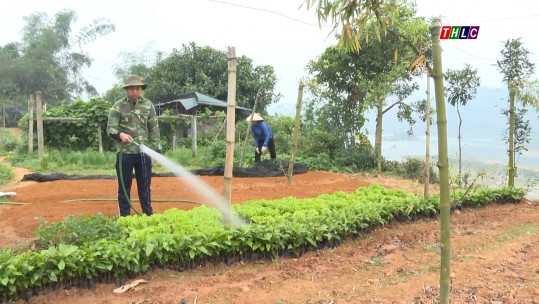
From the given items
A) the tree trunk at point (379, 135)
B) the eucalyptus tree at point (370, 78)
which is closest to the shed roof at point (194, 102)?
the eucalyptus tree at point (370, 78)

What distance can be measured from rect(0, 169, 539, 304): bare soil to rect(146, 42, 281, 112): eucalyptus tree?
19.2 m

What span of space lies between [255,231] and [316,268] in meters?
0.75

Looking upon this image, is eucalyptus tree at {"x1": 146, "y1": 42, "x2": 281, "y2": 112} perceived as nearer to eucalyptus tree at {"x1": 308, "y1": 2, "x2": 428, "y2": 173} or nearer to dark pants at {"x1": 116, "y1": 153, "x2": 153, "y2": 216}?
eucalyptus tree at {"x1": 308, "y1": 2, "x2": 428, "y2": 173}

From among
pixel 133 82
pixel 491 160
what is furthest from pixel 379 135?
pixel 133 82

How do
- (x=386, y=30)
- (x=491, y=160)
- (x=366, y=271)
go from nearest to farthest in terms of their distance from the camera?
(x=386, y=30) → (x=366, y=271) → (x=491, y=160)

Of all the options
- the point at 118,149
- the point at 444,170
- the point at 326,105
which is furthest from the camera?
the point at 326,105

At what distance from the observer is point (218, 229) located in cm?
508

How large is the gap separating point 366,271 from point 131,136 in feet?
11.5

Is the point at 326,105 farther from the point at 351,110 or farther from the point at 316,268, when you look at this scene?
the point at 316,268

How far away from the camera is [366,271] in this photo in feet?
15.9

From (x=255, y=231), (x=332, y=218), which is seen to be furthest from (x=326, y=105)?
(x=255, y=231)

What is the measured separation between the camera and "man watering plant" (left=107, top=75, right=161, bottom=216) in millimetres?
6250

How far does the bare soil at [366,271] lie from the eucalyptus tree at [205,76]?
1925cm

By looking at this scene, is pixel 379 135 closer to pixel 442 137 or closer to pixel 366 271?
pixel 366 271
